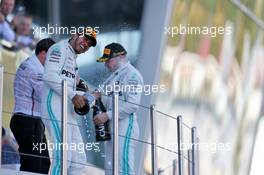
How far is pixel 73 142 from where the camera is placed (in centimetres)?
519

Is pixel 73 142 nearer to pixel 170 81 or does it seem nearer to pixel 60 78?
pixel 60 78

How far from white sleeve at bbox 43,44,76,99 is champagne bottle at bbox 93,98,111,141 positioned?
0.98ft

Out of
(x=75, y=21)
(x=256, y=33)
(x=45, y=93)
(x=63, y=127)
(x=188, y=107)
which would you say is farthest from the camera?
(x=256, y=33)

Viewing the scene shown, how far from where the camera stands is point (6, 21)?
7.43 metres

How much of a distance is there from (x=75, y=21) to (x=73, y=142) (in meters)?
2.59

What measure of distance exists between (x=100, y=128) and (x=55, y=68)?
0.48 meters

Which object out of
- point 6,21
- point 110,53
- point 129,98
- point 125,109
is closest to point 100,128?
point 125,109

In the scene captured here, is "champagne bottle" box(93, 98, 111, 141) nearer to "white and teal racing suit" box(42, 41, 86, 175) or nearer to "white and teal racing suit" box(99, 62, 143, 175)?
"white and teal racing suit" box(99, 62, 143, 175)

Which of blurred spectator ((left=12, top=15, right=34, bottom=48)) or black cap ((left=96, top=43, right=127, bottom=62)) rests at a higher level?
blurred spectator ((left=12, top=15, right=34, bottom=48))

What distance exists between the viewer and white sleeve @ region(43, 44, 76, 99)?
16.9ft

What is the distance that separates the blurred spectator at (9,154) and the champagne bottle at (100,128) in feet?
1.26

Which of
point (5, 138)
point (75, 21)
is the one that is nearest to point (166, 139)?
point (75, 21)

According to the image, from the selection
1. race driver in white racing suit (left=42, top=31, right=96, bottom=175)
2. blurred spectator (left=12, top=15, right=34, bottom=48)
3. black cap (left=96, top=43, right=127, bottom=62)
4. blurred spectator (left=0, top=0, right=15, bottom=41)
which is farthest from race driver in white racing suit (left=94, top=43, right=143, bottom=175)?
blurred spectator (left=12, top=15, right=34, bottom=48)

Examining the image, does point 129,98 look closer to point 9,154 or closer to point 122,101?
point 122,101
